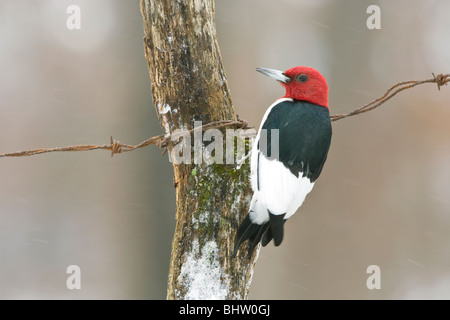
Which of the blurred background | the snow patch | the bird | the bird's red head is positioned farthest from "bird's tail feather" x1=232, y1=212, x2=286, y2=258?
the blurred background

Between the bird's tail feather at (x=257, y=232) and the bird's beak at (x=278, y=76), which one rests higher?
the bird's beak at (x=278, y=76)

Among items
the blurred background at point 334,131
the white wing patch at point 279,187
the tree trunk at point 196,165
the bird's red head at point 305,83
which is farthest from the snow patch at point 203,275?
the blurred background at point 334,131

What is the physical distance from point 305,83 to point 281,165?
591 mm

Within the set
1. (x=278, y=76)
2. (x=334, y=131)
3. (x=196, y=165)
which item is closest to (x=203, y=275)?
(x=196, y=165)

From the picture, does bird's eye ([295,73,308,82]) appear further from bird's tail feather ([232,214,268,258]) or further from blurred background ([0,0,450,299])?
blurred background ([0,0,450,299])

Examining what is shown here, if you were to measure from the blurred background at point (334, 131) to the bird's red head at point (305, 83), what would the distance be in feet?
10.2

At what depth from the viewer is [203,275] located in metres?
2.55

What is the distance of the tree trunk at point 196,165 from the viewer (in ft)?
8.41

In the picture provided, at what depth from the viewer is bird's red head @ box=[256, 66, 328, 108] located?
3029 mm

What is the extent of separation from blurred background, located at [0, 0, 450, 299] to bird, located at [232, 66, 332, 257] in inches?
130

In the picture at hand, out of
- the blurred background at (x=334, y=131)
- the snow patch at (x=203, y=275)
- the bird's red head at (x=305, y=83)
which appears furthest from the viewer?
the blurred background at (x=334, y=131)

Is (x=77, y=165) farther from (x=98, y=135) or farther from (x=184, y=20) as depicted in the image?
(x=184, y=20)

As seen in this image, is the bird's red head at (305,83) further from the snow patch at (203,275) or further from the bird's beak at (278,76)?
the snow patch at (203,275)

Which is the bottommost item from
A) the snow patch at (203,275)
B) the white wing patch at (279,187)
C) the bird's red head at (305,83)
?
the snow patch at (203,275)
